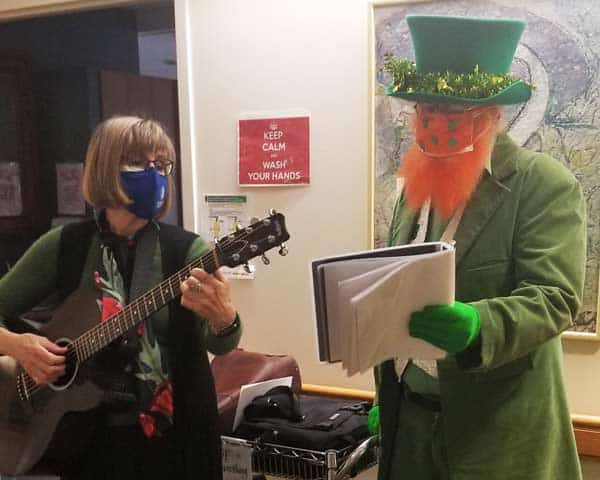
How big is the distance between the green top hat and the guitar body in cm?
81

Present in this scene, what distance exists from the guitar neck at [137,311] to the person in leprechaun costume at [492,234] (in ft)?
1.46

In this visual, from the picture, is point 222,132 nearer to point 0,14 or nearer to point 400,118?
point 400,118

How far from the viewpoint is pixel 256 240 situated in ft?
4.14

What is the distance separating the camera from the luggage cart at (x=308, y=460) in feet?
5.37

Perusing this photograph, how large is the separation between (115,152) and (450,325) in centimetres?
75

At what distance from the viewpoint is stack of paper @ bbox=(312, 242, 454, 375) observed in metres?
1.08

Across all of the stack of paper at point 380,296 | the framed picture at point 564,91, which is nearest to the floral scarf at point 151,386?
the stack of paper at point 380,296

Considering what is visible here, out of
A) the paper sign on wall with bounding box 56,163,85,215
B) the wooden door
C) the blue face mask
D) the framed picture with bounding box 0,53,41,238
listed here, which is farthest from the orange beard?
the framed picture with bounding box 0,53,41,238

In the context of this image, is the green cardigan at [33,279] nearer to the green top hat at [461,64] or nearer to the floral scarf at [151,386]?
the floral scarf at [151,386]

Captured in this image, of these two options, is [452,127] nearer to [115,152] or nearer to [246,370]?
[115,152]

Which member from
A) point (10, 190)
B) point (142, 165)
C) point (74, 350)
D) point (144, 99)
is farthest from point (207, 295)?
point (10, 190)

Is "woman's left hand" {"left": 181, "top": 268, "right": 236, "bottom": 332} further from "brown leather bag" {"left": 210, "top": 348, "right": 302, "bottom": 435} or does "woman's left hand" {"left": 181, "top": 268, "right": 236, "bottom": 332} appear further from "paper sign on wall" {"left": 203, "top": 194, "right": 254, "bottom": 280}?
"paper sign on wall" {"left": 203, "top": 194, "right": 254, "bottom": 280}

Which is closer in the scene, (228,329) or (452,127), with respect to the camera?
(452,127)

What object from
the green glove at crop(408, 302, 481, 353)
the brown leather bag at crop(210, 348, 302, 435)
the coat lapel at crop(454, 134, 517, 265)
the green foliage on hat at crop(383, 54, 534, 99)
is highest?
the green foliage on hat at crop(383, 54, 534, 99)
